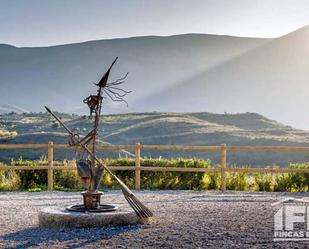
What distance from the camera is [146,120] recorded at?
280 ft

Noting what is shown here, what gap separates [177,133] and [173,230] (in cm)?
6342

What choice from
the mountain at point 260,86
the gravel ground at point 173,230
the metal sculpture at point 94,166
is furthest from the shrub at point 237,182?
the mountain at point 260,86

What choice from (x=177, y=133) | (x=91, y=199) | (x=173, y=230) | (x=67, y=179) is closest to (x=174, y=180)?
(x=67, y=179)

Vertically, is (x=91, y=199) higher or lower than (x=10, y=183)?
higher

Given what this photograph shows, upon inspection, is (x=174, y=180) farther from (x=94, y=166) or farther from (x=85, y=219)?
(x=85, y=219)

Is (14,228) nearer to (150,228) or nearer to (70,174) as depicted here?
(150,228)

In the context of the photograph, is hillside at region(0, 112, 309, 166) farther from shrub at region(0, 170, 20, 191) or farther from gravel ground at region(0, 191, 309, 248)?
gravel ground at region(0, 191, 309, 248)

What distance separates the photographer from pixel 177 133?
72.6m

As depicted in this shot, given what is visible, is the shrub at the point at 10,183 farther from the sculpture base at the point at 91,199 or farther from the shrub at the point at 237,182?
the sculpture base at the point at 91,199

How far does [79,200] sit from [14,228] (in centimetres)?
425

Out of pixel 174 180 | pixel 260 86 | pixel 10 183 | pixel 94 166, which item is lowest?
pixel 10 183

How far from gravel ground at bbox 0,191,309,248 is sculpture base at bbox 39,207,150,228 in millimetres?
177

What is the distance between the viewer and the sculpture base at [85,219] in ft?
31.5

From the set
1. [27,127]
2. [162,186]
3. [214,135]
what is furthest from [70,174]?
[27,127]
